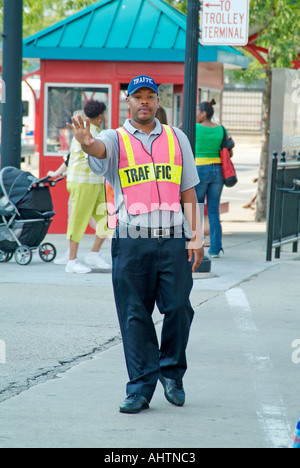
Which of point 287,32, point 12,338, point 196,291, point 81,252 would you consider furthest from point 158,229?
point 287,32

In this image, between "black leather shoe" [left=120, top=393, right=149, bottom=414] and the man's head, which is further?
the man's head

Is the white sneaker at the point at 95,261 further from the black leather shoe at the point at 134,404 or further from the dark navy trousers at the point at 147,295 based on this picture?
the black leather shoe at the point at 134,404

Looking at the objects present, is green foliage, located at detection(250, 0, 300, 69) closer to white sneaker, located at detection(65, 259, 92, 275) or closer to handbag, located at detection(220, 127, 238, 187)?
handbag, located at detection(220, 127, 238, 187)

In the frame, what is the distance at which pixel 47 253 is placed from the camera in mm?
10875

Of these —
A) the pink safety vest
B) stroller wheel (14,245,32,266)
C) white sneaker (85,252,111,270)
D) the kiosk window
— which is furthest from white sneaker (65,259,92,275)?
the pink safety vest

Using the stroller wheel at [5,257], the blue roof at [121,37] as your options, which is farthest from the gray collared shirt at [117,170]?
the blue roof at [121,37]

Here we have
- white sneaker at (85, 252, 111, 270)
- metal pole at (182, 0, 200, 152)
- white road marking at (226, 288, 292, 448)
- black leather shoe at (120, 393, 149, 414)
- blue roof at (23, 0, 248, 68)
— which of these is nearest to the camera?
white road marking at (226, 288, 292, 448)

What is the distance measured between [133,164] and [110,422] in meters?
1.46

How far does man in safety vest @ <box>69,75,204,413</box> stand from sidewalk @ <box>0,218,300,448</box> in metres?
0.26

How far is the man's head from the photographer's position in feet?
16.8

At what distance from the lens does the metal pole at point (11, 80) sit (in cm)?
1116

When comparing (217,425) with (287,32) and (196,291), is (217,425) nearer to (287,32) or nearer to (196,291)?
(196,291)

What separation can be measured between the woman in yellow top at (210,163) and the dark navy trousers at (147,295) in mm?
6228

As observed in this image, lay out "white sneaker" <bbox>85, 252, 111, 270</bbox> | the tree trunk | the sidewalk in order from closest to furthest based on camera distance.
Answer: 1. the sidewalk
2. "white sneaker" <bbox>85, 252, 111, 270</bbox>
3. the tree trunk
